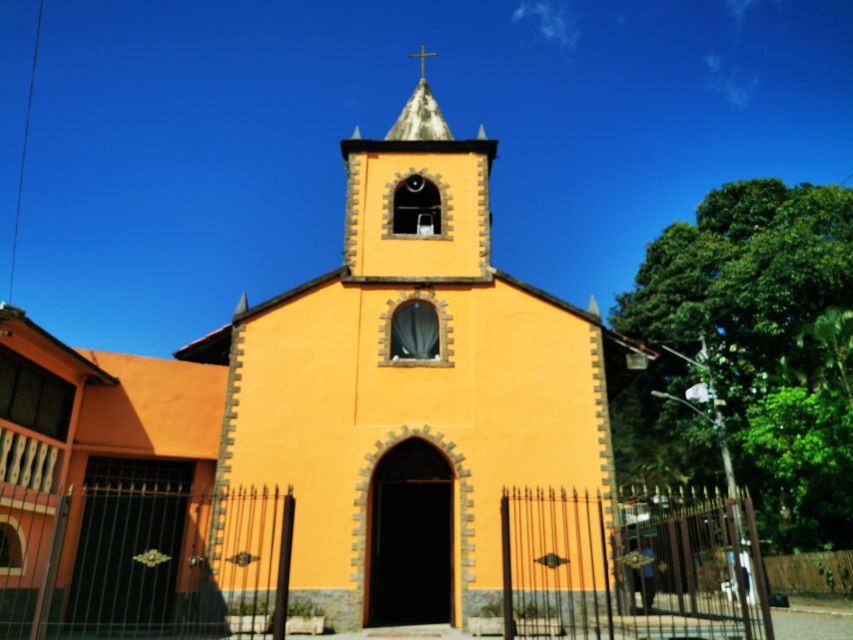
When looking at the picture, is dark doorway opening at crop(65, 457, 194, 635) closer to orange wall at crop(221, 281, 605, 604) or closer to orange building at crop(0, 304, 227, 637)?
orange building at crop(0, 304, 227, 637)

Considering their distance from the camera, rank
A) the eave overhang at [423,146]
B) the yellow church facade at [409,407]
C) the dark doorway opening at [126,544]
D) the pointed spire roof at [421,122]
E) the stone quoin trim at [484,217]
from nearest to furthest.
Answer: the yellow church facade at [409,407], the dark doorway opening at [126,544], the stone quoin trim at [484,217], the eave overhang at [423,146], the pointed spire roof at [421,122]

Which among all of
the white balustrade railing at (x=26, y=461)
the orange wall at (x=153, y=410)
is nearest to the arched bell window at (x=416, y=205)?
the orange wall at (x=153, y=410)

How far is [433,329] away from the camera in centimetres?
1591

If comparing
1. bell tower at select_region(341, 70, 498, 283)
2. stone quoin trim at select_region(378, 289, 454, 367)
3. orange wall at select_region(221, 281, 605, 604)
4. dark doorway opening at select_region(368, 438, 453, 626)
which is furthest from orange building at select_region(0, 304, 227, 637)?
bell tower at select_region(341, 70, 498, 283)

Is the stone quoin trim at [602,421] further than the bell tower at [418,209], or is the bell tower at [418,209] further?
the bell tower at [418,209]

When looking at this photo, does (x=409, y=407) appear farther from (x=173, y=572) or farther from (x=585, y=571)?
(x=173, y=572)

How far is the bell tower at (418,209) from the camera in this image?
53.8 ft

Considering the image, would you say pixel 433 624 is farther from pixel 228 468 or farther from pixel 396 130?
pixel 396 130

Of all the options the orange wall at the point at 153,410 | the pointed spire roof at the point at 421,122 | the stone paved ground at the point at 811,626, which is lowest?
the stone paved ground at the point at 811,626

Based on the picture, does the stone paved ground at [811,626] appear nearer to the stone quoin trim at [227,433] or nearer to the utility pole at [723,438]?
the utility pole at [723,438]

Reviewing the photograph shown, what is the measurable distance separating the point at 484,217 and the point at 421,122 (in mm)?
4035

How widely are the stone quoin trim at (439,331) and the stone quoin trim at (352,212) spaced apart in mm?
1483

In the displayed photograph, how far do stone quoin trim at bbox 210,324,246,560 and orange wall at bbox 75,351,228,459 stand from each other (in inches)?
49.2

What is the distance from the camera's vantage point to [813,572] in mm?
20953
